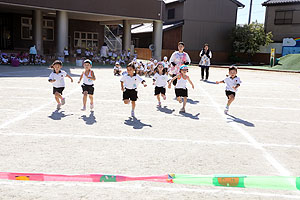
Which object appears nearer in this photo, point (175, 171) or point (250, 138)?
point (175, 171)

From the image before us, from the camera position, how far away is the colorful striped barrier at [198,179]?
3.49 m

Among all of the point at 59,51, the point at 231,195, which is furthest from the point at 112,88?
the point at 59,51

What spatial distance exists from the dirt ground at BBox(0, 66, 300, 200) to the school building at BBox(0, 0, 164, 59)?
16.3 meters

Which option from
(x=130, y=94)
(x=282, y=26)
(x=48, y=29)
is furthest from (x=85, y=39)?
(x=130, y=94)

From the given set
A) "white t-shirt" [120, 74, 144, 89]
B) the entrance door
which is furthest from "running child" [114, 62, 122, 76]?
the entrance door

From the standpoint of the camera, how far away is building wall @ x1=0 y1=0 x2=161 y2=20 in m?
22.7

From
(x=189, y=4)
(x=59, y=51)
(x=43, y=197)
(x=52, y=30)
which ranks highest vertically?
(x=189, y=4)

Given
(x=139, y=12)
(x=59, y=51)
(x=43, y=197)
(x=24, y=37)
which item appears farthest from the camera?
(x=24, y=37)

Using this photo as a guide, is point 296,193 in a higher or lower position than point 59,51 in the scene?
lower

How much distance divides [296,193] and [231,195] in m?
0.79

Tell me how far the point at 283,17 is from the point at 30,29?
→ 30806 millimetres

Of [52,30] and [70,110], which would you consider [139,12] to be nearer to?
[52,30]

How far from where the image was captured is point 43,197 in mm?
3260

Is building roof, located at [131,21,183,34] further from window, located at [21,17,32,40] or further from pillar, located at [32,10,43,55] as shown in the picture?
pillar, located at [32,10,43,55]
